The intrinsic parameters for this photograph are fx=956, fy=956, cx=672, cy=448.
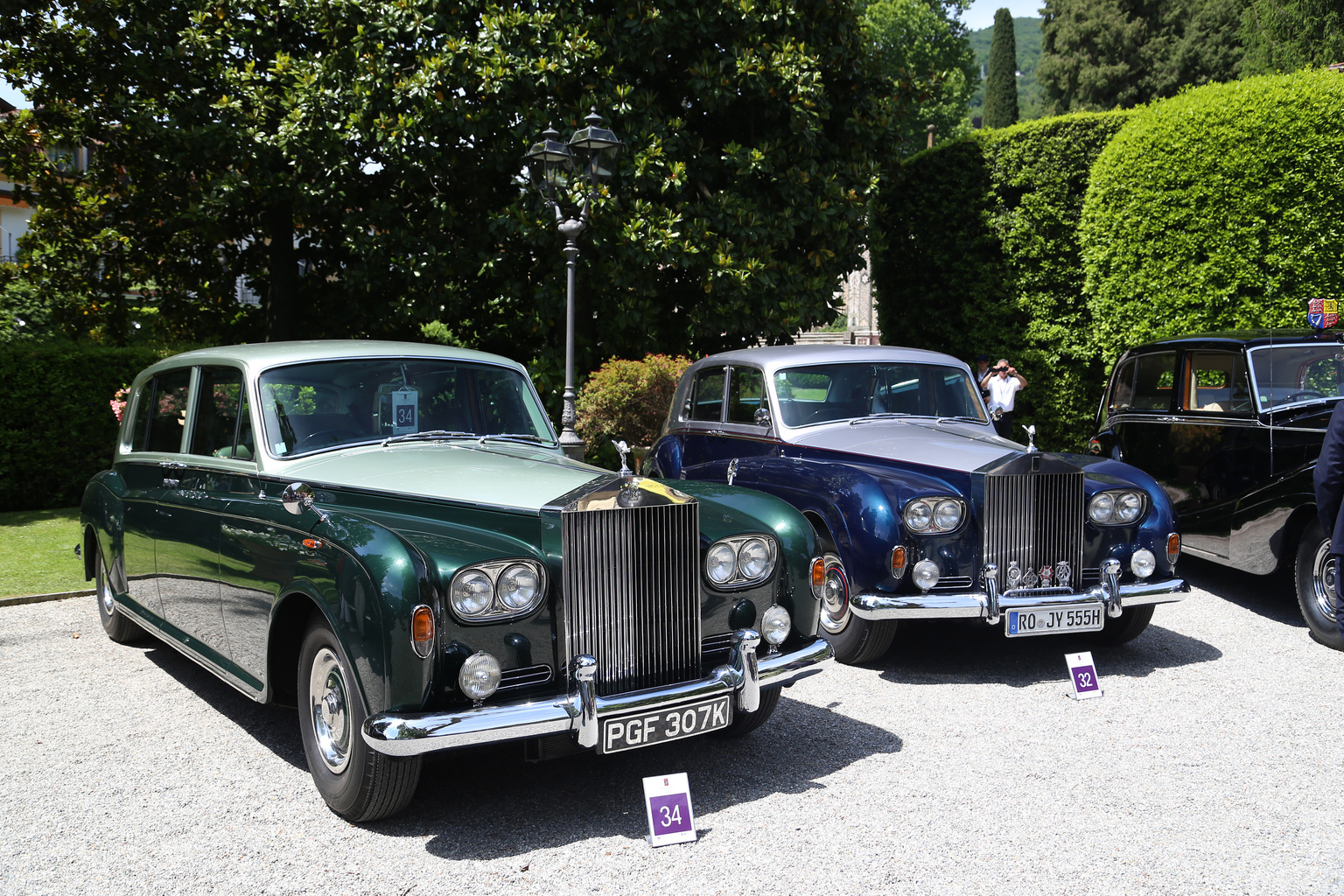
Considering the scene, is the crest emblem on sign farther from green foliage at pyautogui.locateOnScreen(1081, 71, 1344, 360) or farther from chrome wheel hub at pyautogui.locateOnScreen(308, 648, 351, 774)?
chrome wheel hub at pyautogui.locateOnScreen(308, 648, 351, 774)

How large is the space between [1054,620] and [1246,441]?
10.2ft

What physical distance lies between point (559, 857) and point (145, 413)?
13.3ft

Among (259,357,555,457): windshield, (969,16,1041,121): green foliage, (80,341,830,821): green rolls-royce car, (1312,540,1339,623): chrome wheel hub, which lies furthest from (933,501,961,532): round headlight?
(969,16,1041,121): green foliage

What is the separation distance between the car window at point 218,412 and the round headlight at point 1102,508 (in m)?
4.60

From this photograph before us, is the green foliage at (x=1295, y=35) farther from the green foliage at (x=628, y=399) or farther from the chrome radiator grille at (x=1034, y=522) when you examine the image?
the chrome radiator grille at (x=1034, y=522)

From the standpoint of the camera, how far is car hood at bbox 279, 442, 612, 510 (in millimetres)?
3906

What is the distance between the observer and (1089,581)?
5.59 m

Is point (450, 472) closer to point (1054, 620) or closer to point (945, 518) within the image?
point (945, 518)

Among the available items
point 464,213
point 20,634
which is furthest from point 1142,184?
point 20,634

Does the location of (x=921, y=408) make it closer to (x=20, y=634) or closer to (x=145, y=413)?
(x=145, y=413)

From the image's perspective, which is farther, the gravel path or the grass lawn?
the grass lawn

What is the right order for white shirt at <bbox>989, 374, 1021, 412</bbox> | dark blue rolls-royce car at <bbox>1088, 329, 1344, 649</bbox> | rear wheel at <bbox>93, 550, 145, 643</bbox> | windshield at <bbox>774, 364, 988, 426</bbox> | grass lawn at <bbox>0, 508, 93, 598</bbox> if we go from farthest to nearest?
white shirt at <bbox>989, 374, 1021, 412</bbox>, grass lawn at <bbox>0, 508, 93, 598</bbox>, windshield at <bbox>774, 364, 988, 426</bbox>, dark blue rolls-royce car at <bbox>1088, 329, 1344, 649</bbox>, rear wheel at <bbox>93, 550, 145, 643</bbox>

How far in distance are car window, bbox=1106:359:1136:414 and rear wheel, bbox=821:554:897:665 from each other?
459cm

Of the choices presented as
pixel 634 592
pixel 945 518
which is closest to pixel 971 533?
pixel 945 518
